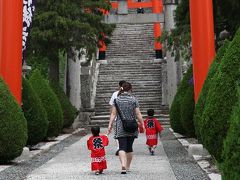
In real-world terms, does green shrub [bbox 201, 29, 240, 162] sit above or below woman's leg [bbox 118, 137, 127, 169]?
above

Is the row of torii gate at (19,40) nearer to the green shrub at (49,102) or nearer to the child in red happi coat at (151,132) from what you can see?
the child in red happi coat at (151,132)

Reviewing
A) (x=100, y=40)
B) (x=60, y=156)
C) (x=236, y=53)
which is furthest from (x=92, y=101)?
(x=236, y=53)

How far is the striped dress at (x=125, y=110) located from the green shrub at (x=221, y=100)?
52.7 inches

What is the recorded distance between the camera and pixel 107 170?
25.6 ft

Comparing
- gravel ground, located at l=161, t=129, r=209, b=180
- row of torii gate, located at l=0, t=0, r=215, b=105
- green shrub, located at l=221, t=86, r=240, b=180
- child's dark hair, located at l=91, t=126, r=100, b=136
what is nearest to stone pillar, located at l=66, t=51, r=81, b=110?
gravel ground, located at l=161, t=129, r=209, b=180

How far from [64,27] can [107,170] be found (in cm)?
854

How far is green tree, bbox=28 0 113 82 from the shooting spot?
15602 mm

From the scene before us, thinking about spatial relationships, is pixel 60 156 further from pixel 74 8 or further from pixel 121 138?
pixel 74 8

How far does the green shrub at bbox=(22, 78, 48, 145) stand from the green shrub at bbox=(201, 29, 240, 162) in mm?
5312

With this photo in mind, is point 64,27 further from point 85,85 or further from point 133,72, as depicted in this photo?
point 133,72

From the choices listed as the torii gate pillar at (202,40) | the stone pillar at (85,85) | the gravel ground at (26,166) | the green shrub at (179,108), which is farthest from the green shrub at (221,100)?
the stone pillar at (85,85)

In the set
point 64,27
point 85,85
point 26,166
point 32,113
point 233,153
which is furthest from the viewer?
point 85,85

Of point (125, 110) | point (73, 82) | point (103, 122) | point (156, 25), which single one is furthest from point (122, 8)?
point (125, 110)

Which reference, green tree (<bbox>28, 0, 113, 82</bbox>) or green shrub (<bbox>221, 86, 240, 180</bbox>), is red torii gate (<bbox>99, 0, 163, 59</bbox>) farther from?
green shrub (<bbox>221, 86, 240, 180</bbox>)
